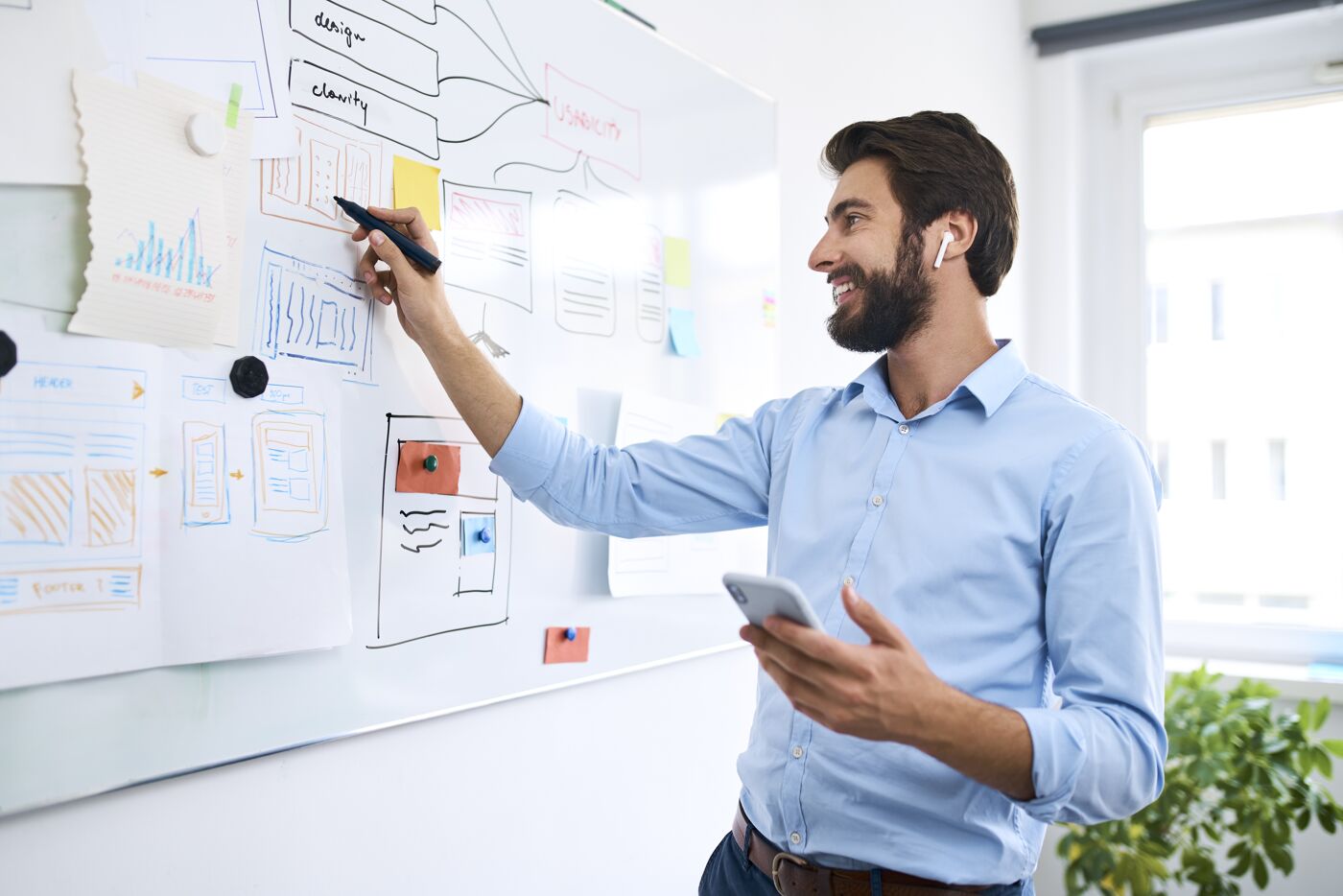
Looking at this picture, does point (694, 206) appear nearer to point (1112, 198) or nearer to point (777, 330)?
point (777, 330)

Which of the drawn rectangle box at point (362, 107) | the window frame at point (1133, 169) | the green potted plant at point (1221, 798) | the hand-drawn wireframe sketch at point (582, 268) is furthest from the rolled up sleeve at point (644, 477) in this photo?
the window frame at point (1133, 169)

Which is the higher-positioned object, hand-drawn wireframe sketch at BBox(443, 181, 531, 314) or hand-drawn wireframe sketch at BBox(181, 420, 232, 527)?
hand-drawn wireframe sketch at BBox(443, 181, 531, 314)

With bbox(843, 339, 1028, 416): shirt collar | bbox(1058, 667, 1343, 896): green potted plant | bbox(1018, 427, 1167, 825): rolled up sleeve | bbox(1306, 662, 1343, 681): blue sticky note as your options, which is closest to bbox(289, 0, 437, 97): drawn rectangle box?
bbox(843, 339, 1028, 416): shirt collar

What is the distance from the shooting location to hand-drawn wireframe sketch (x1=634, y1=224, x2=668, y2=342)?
62.1 inches

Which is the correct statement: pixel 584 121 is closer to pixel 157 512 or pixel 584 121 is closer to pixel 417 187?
pixel 417 187

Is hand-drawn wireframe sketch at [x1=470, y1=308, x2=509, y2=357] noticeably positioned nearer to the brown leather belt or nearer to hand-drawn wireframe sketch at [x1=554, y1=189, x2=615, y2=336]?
hand-drawn wireframe sketch at [x1=554, y1=189, x2=615, y2=336]

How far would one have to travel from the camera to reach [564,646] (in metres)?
1.41

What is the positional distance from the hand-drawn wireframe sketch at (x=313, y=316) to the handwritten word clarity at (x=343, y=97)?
0.18 m

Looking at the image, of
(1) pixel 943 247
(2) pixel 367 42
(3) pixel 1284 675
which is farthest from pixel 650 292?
(3) pixel 1284 675

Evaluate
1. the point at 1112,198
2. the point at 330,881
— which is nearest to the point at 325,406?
the point at 330,881

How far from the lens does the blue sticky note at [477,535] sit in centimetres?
126

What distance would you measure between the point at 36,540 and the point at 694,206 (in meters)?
1.12

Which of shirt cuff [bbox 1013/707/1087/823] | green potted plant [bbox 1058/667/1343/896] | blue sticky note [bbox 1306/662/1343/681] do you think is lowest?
green potted plant [bbox 1058/667/1343/896]

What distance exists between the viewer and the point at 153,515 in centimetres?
92
